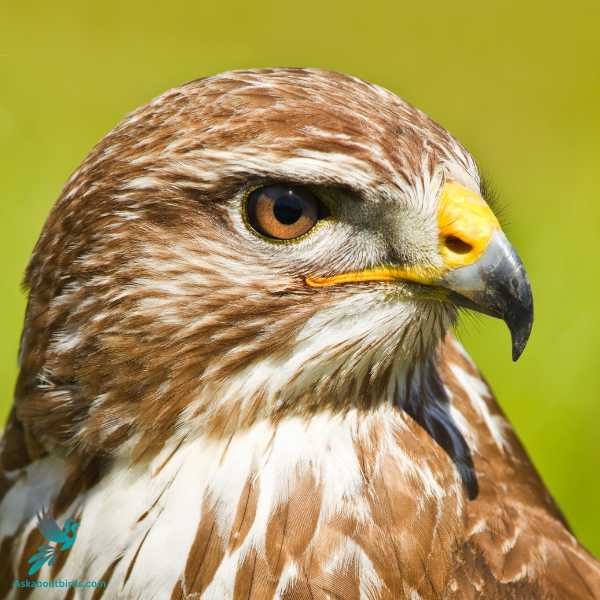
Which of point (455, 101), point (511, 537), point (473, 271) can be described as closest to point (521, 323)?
point (473, 271)

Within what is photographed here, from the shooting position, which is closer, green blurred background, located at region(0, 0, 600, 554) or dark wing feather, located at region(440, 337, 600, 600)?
dark wing feather, located at region(440, 337, 600, 600)

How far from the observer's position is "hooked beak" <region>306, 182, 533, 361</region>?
2.42 meters

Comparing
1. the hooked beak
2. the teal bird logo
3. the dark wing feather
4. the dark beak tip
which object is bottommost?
the teal bird logo

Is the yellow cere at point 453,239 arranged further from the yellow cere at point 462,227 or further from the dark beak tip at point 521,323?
the dark beak tip at point 521,323

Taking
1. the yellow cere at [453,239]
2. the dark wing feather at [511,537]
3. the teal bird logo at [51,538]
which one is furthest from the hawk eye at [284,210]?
the teal bird logo at [51,538]

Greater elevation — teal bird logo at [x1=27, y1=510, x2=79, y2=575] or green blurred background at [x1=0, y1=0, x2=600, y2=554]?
green blurred background at [x1=0, y1=0, x2=600, y2=554]

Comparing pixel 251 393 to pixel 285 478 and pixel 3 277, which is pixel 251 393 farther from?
pixel 3 277

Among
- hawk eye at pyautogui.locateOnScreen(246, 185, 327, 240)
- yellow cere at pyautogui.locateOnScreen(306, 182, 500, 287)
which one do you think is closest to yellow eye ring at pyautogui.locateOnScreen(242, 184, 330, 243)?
hawk eye at pyautogui.locateOnScreen(246, 185, 327, 240)

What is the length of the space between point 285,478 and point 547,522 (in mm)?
613

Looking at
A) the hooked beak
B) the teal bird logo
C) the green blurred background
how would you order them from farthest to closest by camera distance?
1. the green blurred background
2. the teal bird logo
3. the hooked beak

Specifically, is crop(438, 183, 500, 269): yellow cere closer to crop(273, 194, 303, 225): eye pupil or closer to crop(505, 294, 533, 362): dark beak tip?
crop(505, 294, 533, 362): dark beak tip

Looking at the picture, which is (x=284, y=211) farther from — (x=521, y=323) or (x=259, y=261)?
(x=521, y=323)

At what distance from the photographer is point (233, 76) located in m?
2.64

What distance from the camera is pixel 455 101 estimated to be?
7.77 metres
